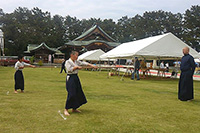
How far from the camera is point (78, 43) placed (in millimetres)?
36969

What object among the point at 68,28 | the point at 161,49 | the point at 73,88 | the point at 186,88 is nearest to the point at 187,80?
the point at 186,88

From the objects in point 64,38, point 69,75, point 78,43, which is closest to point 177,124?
point 69,75

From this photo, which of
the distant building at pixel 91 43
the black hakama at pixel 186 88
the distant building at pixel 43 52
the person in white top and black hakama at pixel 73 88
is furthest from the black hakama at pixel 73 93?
the distant building at pixel 43 52

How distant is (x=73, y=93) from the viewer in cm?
436

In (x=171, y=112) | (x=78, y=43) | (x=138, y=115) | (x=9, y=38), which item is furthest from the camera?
(x=9, y=38)

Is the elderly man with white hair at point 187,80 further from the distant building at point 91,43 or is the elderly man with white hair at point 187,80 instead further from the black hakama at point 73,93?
the distant building at point 91,43

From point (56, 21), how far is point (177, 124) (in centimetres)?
6135

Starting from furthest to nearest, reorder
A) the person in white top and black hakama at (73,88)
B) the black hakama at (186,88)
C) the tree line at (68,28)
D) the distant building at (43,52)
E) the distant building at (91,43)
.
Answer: the tree line at (68,28), the distant building at (43,52), the distant building at (91,43), the black hakama at (186,88), the person in white top and black hakama at (73,88)

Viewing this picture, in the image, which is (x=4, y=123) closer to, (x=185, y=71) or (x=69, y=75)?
(x=69, y=75)

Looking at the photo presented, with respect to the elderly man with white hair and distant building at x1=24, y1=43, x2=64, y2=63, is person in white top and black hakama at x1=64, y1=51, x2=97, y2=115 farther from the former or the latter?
distant building at x1=24, y1=43, x2=64, y2=63

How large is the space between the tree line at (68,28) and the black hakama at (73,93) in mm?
37569

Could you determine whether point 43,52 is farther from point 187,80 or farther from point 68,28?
point 187,80

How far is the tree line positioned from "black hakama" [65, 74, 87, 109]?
123 feet

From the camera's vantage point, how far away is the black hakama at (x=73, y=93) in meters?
4.37
